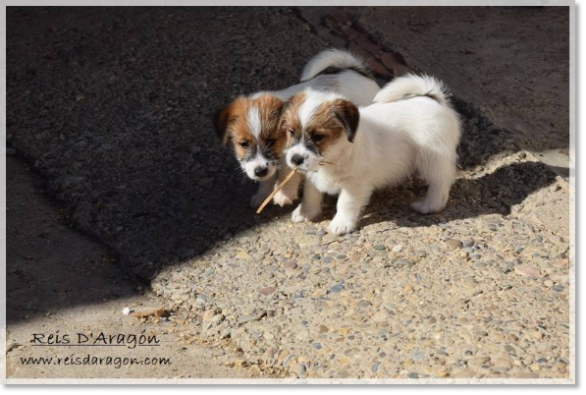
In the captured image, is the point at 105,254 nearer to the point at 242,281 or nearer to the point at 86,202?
the point at 86,202

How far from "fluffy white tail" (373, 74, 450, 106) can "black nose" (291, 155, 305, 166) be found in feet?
3.73

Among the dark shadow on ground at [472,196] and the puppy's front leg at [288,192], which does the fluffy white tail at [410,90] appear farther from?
the puppy's front leg at [288,192]

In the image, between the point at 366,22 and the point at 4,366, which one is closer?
the point at 4,366

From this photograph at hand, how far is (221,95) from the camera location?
287 inches

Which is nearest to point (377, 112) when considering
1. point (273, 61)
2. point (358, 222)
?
point (358, 222)

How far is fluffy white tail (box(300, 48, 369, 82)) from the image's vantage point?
6.32 meters

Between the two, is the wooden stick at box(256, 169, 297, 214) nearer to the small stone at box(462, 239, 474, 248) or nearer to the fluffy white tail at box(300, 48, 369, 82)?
the fluffy white tail at box(300, 48, 369, 82)

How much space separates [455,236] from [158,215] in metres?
2.04

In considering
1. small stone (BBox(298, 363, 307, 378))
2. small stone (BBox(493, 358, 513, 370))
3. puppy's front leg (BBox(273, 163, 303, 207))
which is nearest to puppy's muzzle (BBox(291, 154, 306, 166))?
puppy's front leg (BBox(273, 163, 303, 207))

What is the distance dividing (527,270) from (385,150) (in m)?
1.21

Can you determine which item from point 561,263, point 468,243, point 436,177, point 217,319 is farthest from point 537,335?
point 217,319

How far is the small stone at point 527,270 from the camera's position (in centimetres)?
510

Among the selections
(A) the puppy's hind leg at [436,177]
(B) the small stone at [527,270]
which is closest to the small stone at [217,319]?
(A) the puppy's hind leg at [436,177]

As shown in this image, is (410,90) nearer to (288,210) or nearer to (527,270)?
(288,210)
